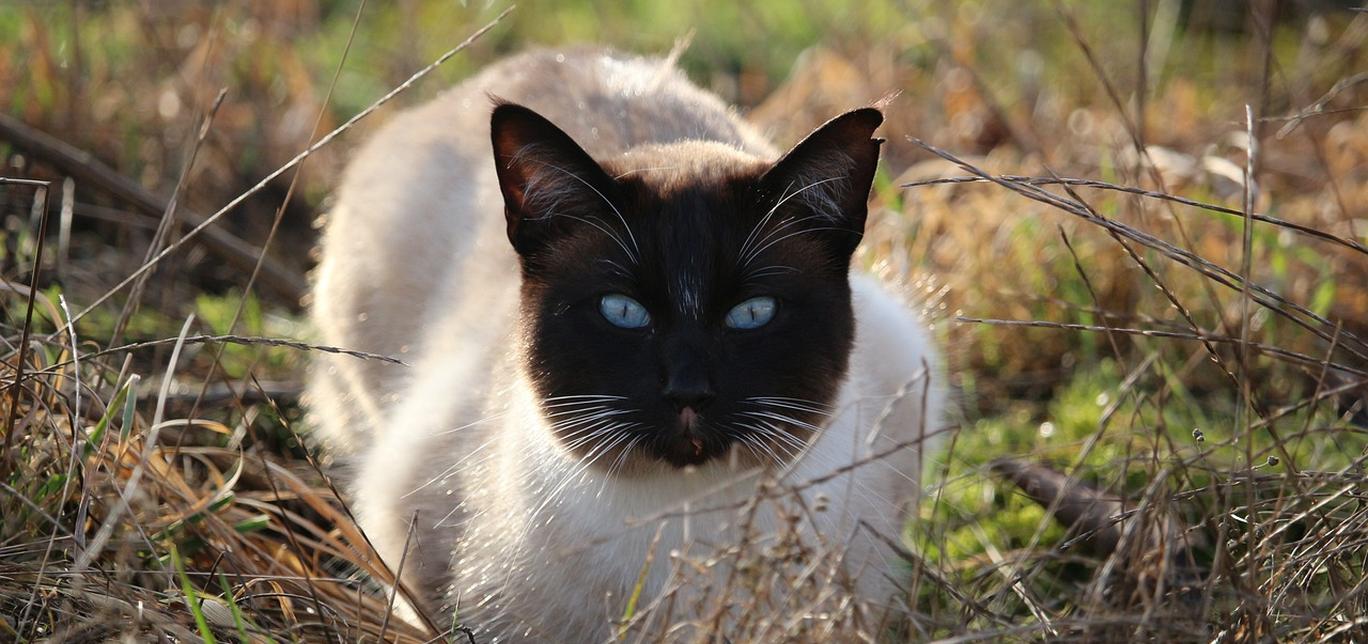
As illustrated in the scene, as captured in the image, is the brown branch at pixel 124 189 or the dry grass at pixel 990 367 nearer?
the dry grass at pixel 990 367

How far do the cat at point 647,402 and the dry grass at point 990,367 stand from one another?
5.4 inches

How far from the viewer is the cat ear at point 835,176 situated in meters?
2.38

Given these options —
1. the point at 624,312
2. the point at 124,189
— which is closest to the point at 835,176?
the point at 624,312

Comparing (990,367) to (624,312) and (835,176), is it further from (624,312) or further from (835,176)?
(624,312)

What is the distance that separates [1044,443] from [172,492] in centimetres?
242

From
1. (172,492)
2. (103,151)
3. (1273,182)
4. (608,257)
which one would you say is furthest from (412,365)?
(1273,182)

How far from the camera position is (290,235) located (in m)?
5.09

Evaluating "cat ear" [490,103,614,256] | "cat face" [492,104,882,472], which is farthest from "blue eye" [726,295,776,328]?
"cat ear" [490,103,614,256]

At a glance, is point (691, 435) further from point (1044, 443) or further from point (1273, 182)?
point (1273, 182)

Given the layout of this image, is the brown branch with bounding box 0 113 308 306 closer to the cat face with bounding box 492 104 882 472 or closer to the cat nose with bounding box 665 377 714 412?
the cat face with bounding box 492 104 882 472

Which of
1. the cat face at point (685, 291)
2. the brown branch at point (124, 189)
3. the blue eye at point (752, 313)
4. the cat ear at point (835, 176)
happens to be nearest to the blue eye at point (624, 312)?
the cat face at point (685, 291)

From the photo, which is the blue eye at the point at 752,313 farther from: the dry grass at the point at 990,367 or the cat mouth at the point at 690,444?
the dry grass at the point at 990,367

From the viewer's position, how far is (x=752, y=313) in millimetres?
2463

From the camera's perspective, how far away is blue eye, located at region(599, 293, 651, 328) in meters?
2.44
